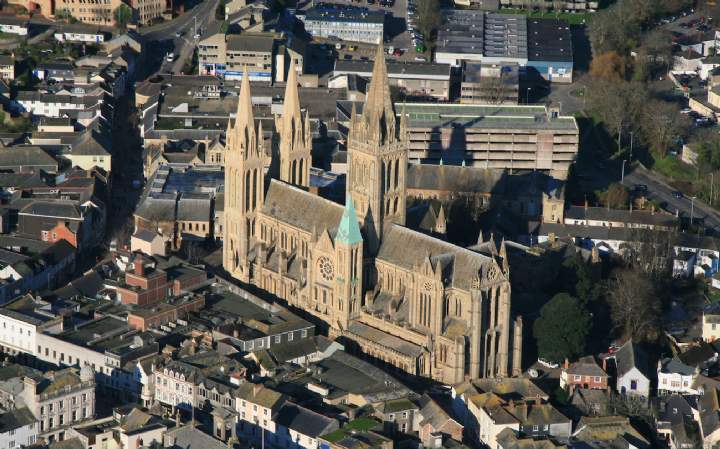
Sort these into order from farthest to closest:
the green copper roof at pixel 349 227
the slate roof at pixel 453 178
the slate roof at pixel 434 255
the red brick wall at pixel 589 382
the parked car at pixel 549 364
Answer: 1. the slate roof at pixel 453 178
2. the parked car at pixel 549 364
3. the green copper roof at pixel 349 227
4. the red brick wall at pixel 589 382
5. the slate roof at pixel 434 255

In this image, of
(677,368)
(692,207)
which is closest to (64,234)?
(677,368)

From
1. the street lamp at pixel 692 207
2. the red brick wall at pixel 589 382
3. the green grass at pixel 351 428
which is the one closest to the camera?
the green grass at pixel 351 428

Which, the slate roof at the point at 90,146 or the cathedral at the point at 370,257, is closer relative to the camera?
the cathedral at the point at 370,257

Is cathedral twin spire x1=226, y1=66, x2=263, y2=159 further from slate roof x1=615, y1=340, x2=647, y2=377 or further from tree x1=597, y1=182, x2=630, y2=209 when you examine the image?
tree x1=597, y1=182, x2=630, y2=209

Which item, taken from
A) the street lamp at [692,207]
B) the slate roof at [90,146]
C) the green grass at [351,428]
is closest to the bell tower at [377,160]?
the green grass at [351,428]

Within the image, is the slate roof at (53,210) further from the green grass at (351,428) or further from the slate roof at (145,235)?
A: the green grass at (351,428)

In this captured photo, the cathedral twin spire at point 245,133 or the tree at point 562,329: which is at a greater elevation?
the cathedral twin spire at point 245,133

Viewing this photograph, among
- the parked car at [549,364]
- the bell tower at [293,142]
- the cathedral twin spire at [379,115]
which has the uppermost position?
the cathedral twin spire at [379,115]
